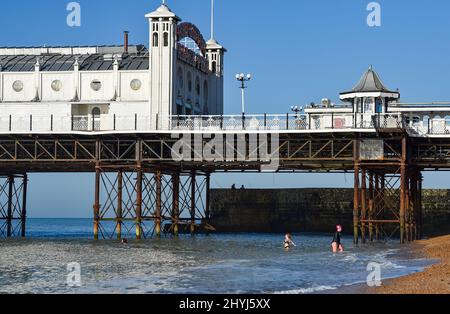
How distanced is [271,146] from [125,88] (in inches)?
517

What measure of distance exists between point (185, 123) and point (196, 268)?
23073mm

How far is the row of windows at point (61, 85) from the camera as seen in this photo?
222 feet

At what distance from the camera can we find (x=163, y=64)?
66.2 metres

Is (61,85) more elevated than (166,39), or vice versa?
(166,39)

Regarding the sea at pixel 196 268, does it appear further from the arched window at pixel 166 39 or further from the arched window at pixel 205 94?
the arched window at pixel 205 94

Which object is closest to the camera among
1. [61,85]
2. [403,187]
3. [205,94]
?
[403,187]

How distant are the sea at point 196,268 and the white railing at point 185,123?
308 inches

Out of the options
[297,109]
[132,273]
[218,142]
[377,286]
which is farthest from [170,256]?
[297,109]

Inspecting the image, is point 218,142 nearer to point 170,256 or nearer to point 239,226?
point 170,256

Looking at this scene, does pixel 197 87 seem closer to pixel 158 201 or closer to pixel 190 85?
pixel 190 85

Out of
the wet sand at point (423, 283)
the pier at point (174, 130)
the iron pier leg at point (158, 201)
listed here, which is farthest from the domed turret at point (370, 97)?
the wet sand at point (423, 283)

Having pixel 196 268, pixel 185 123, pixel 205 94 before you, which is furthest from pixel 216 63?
pixel 196 268

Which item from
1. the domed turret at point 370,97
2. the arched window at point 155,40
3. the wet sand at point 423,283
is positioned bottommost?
the wet sand at point 423,283

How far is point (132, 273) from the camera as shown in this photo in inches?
1511
